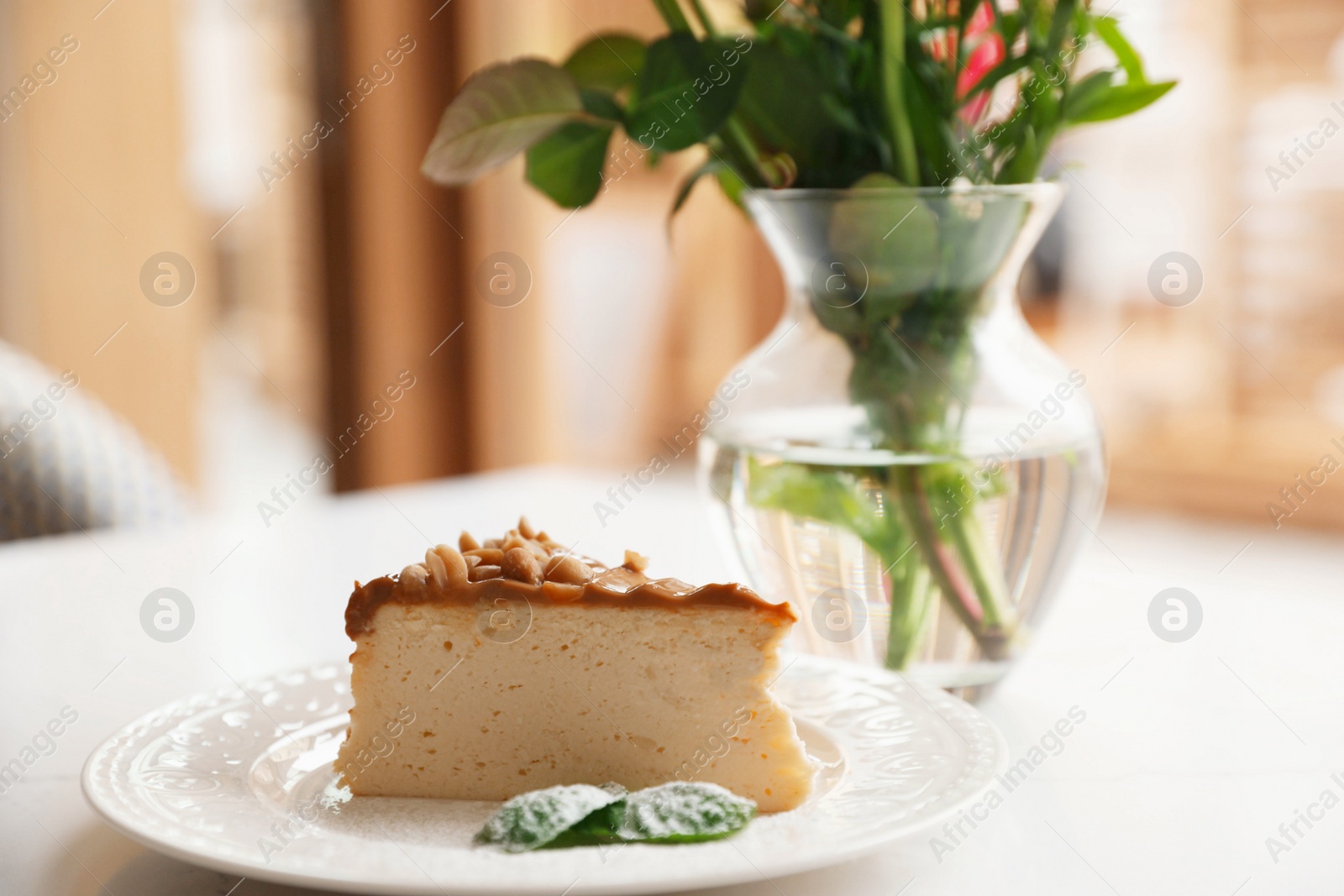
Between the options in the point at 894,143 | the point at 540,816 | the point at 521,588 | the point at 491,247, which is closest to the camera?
the point at 540,816

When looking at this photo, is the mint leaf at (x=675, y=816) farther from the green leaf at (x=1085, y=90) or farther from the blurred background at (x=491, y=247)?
the blurred background at (x=491, y=247)

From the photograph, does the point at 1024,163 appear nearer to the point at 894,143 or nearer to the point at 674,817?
the point at 894,143

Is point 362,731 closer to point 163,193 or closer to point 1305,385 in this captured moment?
point 163,193

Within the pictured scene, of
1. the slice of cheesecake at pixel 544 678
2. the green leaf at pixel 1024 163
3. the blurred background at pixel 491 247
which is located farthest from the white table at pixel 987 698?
the blurred background at pixel 491 247

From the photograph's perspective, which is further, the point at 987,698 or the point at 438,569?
the point at 987,698

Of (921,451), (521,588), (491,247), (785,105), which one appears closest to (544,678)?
(521,588)

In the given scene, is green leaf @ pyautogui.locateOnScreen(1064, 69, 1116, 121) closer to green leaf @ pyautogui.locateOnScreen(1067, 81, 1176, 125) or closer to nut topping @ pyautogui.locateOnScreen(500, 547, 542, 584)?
green leaf @ pyautogui.locateOnScreen(1067, 81, 1176, 125)
